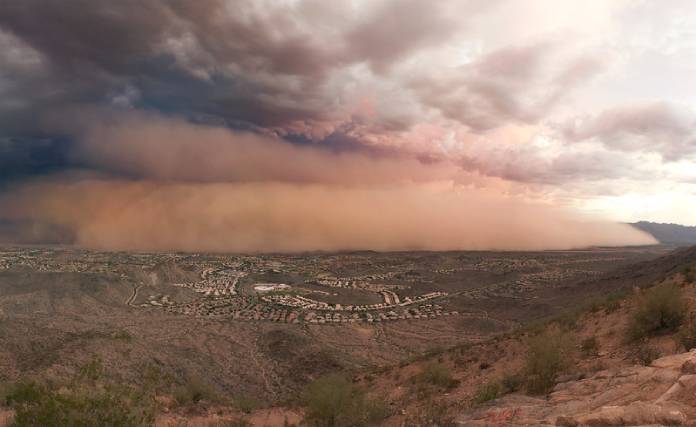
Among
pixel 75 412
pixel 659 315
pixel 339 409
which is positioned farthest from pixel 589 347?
pixel 75 412

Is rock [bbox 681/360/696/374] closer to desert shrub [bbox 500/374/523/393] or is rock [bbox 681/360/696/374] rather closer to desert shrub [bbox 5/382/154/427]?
desert shrub [bbox 500/374/523/393]

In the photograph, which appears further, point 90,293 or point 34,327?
point 90,293

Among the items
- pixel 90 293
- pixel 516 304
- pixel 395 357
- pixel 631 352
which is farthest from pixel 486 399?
pixel 90 293

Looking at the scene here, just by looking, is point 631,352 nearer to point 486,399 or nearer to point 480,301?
point 486,399

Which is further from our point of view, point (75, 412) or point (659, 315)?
point (659, 315)

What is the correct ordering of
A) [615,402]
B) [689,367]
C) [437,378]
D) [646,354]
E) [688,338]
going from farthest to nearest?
[437,378]
[646,354]
[688,338]
[615,402]
[689,367]

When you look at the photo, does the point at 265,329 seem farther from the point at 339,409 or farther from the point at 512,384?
the point at 512,384
